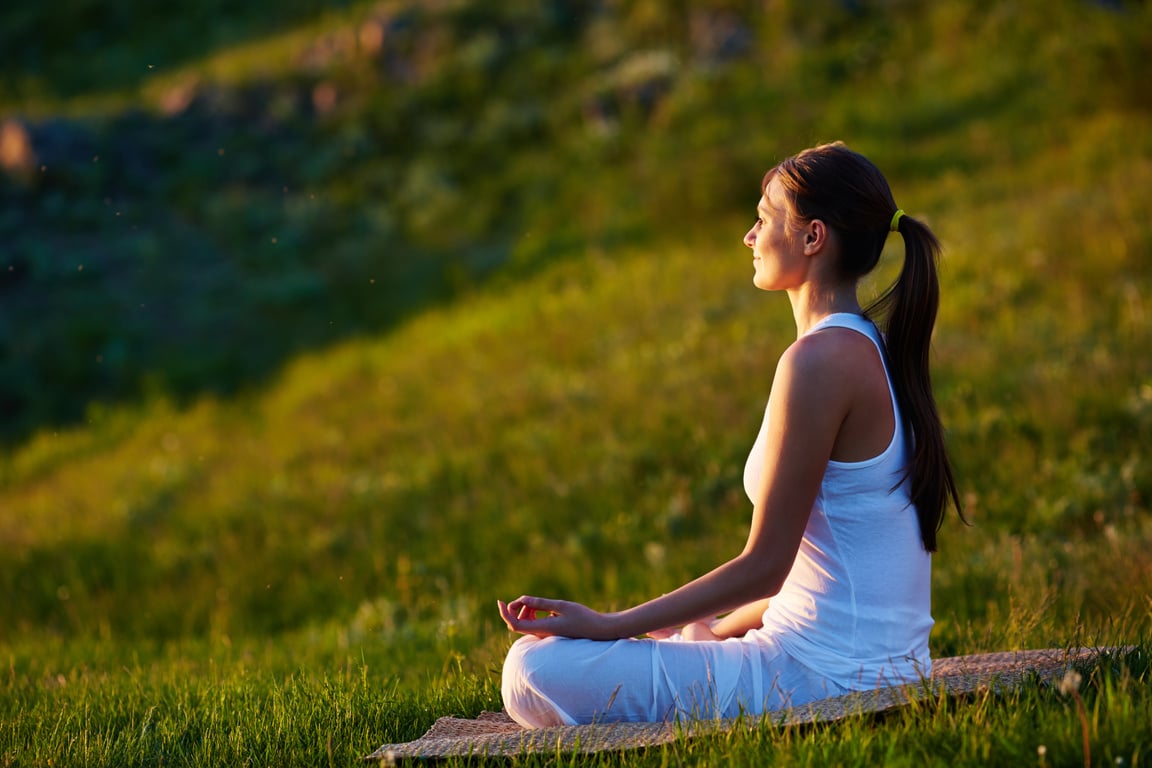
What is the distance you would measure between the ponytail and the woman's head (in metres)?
0.10

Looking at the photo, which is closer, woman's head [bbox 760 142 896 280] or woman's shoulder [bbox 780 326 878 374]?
woman's shoulder [bbox 780 326 878 374]

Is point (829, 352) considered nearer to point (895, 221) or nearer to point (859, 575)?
point (895, 221)

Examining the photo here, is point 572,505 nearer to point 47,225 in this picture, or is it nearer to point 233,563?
point 233,563

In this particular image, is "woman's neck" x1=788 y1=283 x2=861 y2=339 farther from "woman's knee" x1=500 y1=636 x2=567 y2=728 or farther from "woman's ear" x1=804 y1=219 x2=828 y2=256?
"woman's knee" x1=500 y1=636 x2=567 y2=728

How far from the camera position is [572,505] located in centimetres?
814

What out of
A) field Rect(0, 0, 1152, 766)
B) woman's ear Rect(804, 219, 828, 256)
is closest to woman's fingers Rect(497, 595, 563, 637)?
field Rect(0, 0, 1152, 766)

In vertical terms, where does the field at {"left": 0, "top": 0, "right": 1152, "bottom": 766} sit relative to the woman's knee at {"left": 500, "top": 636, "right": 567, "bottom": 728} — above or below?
above

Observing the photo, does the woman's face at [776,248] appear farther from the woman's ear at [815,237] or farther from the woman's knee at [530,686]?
the woman's knee at [530,686]

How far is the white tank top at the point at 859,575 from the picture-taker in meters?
3.37

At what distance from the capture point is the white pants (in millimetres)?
3414

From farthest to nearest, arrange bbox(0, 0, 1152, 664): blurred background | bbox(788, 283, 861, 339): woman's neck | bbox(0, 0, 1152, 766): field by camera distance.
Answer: bbox(0, 0, 1152, 664): blurred background, bbox(0, 0, 1152, 766): field, bbox(788, 283, 861, 339): woman's neck

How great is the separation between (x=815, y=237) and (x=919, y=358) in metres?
0.50

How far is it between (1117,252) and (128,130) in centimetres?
1602

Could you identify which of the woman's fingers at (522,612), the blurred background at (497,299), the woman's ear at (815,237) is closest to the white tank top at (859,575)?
the woman's ear at (815,237)
